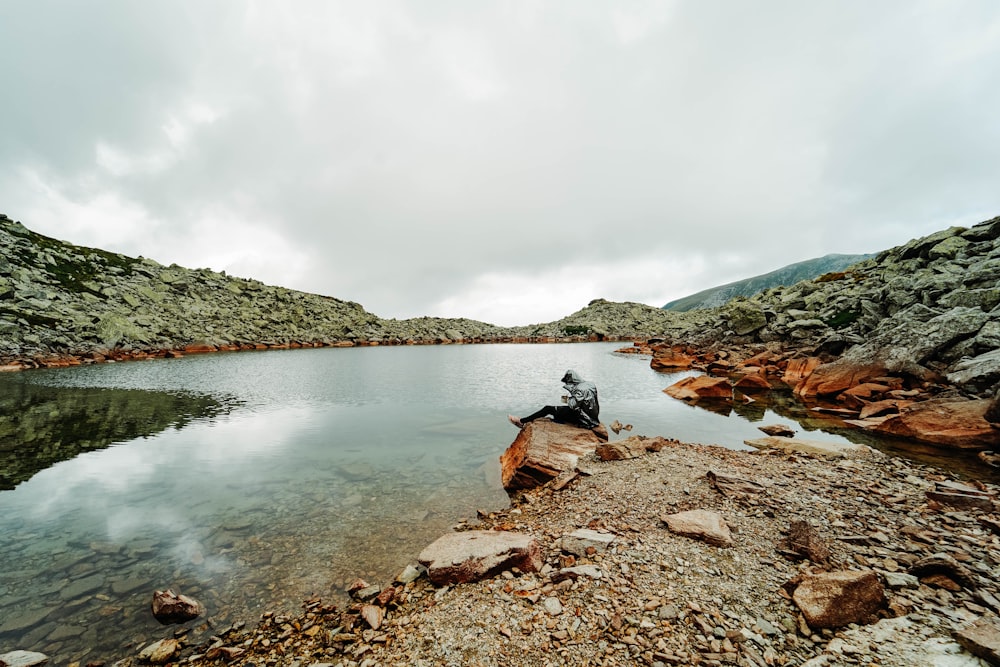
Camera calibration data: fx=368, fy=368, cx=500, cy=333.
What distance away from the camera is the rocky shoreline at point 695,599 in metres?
4.50

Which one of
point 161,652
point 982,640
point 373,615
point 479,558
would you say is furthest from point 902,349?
point 161,652

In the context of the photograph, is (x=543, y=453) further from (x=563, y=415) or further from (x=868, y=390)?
(x=868, y=390)

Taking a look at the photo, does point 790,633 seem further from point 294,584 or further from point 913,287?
point 913,287

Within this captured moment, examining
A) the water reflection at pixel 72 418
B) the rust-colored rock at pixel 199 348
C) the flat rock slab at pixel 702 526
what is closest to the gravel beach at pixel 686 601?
the flat rock slab at pixel 702 526

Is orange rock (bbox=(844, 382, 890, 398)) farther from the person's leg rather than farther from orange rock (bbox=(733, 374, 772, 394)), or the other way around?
the person's leg

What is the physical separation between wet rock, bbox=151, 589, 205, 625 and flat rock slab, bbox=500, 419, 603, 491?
7855 mm

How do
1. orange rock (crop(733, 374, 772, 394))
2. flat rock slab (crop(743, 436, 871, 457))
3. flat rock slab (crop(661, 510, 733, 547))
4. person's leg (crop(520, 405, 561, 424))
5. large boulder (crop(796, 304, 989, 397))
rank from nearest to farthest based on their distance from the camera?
flat rock slab (crop(661, 510, 733, 547))
flat rock slab (crop(743, 436, 871, 457))
person's leg (crop(520, 405, 561, 424))
large boulder (crop(796, 304, 989, 397))
orange rock (crop(733, 374, 772, 394))

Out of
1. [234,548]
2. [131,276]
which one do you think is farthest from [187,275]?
[234,548]

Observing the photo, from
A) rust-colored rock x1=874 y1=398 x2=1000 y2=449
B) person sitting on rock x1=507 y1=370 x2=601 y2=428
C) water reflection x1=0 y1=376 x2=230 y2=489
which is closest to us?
rust-colored rock x1=874 y1=398 x2=1000 y2=449

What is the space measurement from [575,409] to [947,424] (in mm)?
14170

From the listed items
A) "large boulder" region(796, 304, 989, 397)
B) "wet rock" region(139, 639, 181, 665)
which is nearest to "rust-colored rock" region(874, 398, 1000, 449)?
"large boulder" region(796, 304, 989, 397)

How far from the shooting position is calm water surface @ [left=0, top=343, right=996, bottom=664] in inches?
275

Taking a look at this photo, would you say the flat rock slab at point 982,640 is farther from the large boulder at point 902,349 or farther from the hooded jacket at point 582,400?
the large boulder at point 902,349

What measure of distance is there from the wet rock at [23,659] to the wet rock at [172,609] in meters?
1.25
